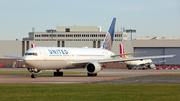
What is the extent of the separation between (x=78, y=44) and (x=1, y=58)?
2739 cm

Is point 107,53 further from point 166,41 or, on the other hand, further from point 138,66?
point 166,41

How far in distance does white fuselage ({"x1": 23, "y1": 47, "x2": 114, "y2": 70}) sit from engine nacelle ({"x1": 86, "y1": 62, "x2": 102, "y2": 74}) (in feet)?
9.07

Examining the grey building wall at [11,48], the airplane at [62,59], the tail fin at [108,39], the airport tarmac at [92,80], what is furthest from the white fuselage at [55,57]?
the grey building wall at [11,48]

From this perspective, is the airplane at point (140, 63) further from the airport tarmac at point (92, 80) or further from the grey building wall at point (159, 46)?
the airport tarmac at point (92, 80)

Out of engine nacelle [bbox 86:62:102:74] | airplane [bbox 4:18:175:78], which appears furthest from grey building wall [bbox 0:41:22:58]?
engine nacelle [bbox 86:62:102:74]

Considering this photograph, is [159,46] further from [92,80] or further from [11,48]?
[92,80]

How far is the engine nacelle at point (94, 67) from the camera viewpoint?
4374 cm

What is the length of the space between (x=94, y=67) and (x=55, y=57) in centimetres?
573

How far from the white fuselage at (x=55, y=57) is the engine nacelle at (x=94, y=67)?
2.77 metres

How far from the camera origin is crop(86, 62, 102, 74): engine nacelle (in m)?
43.7

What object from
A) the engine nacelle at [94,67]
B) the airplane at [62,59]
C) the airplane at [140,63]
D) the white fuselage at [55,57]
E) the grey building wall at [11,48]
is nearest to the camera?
the white fuselage at [55,57]

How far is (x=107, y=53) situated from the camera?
178ft

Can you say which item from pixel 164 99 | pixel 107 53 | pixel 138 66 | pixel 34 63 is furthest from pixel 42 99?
pixel 138 66

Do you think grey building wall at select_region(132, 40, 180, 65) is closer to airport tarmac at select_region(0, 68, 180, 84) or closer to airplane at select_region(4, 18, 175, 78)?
airplane at select_region(4, 18, 175, 78)
